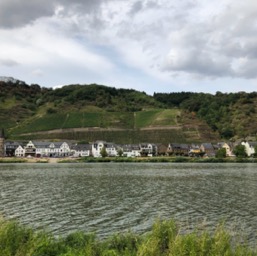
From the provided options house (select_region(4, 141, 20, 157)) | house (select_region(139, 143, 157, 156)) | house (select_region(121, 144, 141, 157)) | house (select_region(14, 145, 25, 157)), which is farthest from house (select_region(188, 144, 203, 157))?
house (select_region(4, 141, 20, 157))

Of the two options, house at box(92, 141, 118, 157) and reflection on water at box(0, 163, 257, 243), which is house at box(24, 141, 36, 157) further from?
reflection on water at box(0, 163, 257, 243)

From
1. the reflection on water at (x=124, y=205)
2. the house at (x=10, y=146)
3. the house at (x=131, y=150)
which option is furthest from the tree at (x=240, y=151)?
the reflection on water at (x=124, y=205)

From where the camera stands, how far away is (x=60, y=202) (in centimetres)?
3459

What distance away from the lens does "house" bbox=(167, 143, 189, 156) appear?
155500 mm

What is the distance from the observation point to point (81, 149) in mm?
161125

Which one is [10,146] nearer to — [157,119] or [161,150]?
[161,150]

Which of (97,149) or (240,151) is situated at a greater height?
(97,149)

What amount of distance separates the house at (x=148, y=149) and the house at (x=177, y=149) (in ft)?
21.7

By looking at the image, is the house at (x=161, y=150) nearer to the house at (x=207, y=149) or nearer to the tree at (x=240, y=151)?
the house at (x=207, y=149)

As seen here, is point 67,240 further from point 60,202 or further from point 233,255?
point 60,202

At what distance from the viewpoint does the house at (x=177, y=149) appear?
156 meters

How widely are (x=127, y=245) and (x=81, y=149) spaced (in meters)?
146

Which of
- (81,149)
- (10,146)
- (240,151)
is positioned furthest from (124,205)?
(10,146)

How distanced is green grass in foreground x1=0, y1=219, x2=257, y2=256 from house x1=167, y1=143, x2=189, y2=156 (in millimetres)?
139912
